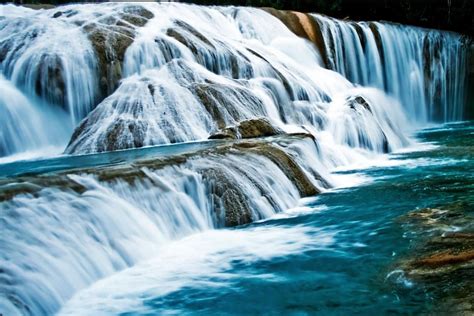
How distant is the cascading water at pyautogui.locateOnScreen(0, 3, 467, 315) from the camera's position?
243 inches

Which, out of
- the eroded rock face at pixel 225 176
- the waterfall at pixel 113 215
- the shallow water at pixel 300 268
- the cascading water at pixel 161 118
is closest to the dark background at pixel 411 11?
the cascading water at pixel 161 118

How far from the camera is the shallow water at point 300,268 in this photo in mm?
5227

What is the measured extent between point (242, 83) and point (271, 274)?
8.83 m

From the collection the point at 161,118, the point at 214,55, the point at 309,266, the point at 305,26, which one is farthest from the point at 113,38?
the point at 309,266

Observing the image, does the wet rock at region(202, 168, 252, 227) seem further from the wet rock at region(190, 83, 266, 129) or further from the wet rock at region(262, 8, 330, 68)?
the wet rock at region(262, 8, 330, 68)

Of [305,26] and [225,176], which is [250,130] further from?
[305,26]

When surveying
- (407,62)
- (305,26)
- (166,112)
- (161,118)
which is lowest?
(161,118)

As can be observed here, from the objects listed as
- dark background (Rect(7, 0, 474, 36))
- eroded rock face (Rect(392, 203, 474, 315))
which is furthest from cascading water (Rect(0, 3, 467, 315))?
dark background (Rect(7, 0, 474, 36))

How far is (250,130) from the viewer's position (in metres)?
12.0

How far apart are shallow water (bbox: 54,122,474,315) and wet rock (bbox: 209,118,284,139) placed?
2938 mm

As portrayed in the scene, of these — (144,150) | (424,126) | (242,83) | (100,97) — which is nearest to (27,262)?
(144,150)

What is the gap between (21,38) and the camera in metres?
14.5

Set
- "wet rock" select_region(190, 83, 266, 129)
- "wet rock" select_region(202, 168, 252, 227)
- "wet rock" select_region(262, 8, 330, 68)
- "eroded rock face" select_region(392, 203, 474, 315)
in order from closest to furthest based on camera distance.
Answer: "eroded rock face" select_region(392, 203, 474, 315) → "wet rock" select_region(202, 168, 252, 227) → "wet rock" select_region(190, 83, 266, 129) → "wet rock" select_region(262, 8, 330, 68)

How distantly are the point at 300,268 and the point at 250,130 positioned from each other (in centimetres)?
610
